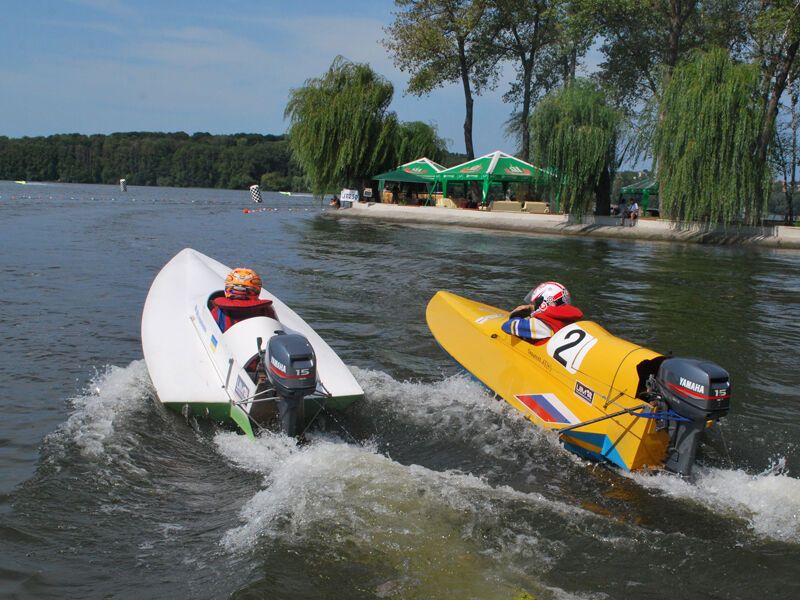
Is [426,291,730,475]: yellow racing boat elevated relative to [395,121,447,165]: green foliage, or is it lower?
lower

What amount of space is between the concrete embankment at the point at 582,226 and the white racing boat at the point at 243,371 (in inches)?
917

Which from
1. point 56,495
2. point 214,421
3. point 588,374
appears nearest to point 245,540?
point 56,495

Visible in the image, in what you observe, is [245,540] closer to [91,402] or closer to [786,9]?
[91,402]

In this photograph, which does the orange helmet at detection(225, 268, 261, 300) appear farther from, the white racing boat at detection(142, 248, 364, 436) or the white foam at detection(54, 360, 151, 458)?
the white foam at detection(54, 360, 151, 458)

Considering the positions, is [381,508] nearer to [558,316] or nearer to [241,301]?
[558,316]

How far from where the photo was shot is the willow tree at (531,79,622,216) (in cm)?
3038

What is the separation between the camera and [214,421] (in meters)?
6.54

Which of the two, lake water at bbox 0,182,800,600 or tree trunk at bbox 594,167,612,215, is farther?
tree trunk at bbox 594,167,612,215

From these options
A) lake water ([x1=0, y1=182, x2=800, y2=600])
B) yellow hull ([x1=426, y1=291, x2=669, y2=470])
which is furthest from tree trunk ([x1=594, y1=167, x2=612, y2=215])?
yellow hull ([x1=426, y1=291, x2=669, y2=470])

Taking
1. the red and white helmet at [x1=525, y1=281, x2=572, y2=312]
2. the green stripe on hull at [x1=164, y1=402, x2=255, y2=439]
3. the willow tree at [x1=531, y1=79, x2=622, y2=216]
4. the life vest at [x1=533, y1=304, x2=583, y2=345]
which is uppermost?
the willow tree at [x1=531, y1=79, x2=622, y2=216]

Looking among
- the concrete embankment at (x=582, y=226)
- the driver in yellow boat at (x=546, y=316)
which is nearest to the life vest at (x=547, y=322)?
the driver in yellow boat at (x=546, y=316)

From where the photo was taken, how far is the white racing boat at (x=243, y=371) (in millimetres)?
5676

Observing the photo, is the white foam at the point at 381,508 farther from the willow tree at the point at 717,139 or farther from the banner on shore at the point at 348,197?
the banner on shore at the point at 348,197

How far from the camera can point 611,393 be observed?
5773mm
